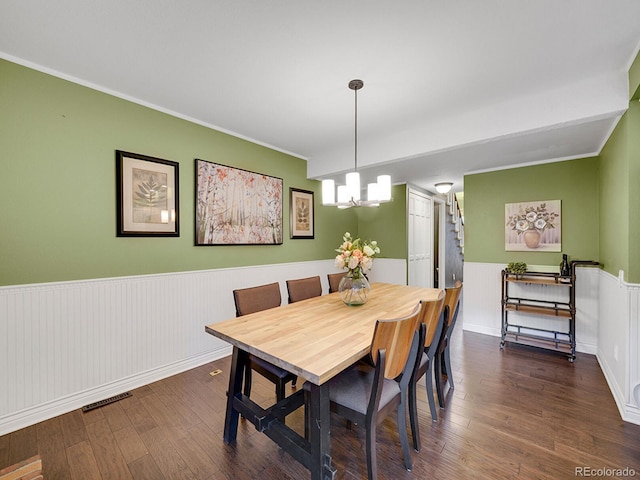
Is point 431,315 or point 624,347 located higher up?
point 431,315

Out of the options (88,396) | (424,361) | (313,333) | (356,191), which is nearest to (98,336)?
(88,396)

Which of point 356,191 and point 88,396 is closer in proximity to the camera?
point 88,396

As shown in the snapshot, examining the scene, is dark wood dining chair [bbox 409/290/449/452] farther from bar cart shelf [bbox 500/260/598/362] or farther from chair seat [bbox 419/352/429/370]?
bar cart shelf [bbox 500/260/598/362]

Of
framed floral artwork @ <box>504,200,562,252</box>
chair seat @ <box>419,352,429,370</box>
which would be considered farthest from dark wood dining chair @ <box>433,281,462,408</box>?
framed floral artwork @ <box>504,200,562,252</box>

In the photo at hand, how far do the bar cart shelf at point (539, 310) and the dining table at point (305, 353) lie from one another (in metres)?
2.00

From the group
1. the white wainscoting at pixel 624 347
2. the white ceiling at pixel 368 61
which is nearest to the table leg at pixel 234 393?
the white ceiling at pixel 368 61

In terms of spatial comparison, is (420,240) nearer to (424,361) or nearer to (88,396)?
(424,361)

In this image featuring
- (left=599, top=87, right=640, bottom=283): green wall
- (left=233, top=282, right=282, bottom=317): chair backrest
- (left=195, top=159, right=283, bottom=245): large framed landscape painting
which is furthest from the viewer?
(left=195, top=159, right=283, bottom=245): large framed landscape painting

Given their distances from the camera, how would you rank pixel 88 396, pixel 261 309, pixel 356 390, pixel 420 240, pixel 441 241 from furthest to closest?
1. pixel 441 241
2. pixel 420 240
3. pixel 261 309
4. pixel 88 396
5. pixel 356 390

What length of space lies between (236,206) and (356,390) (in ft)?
7.92

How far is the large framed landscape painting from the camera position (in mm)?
2979

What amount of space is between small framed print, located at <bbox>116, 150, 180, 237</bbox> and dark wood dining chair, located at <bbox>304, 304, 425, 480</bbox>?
6.79 feet

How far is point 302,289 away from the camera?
2754mm

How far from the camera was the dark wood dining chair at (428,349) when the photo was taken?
68.6 inches
